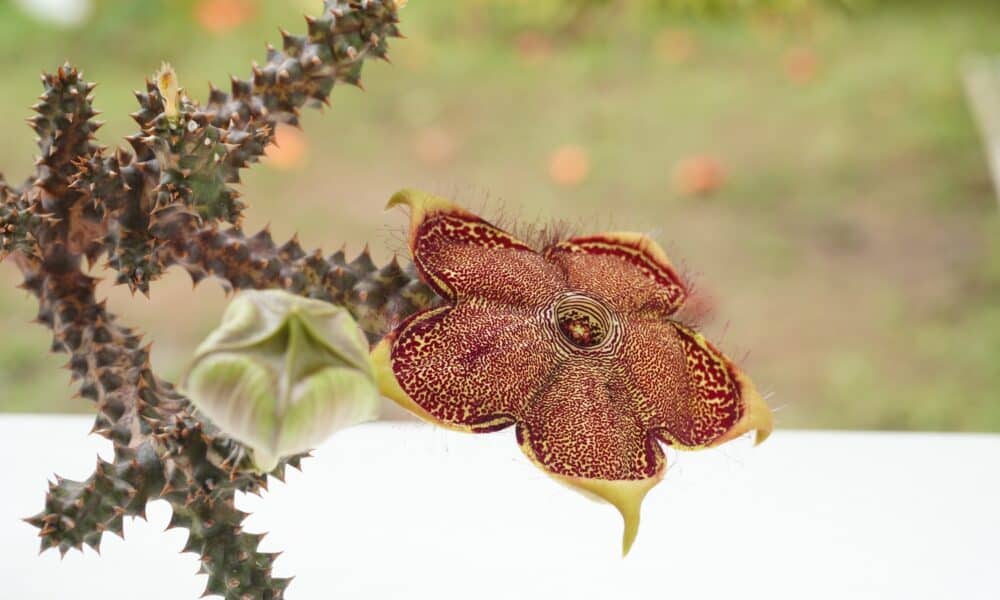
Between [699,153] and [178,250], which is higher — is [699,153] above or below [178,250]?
above

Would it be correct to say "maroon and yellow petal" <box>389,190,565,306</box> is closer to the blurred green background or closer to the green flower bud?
the green flower bud

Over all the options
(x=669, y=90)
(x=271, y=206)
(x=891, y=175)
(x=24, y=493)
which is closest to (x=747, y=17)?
(x=669, y=90)

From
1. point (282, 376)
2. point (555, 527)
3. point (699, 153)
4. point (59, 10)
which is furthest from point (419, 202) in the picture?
point (59, 10)

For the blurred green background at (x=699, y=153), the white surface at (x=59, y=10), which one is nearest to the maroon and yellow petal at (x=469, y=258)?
the blurred green background at (x=699, y=153)

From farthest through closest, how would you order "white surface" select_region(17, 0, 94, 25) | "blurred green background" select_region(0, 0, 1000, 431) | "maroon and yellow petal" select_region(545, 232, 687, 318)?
"white surface" select_region(17, 0, 94, 25) → "blurred green background" select_region(0, 0, 1000, 431) → "maroon and yellow petal" select_region(545, 232, 687, 318)

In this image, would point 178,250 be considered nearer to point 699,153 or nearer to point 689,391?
point 689,391

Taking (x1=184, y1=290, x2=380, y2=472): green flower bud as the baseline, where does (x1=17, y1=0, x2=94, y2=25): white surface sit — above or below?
above

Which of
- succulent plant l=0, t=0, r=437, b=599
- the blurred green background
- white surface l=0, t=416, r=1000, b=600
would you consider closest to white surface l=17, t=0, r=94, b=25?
the blurred green background
